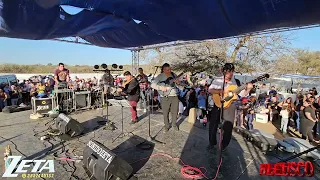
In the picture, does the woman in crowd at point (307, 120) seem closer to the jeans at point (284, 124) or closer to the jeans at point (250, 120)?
the jeans at point (284, 124)

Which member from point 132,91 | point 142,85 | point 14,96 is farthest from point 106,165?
point 14,96

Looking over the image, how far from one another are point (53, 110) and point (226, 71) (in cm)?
518

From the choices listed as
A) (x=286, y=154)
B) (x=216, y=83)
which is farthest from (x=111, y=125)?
(x=286, y=154)

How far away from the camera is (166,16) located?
3691mm

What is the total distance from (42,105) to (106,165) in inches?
191

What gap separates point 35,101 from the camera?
239 inches

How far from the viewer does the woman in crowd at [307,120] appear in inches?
270

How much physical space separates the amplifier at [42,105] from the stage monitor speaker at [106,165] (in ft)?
14.1

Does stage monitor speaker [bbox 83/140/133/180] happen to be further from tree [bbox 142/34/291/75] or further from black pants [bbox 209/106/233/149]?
tree [bbox 142/34/291/75]

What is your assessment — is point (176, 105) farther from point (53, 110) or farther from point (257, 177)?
point (53, 110)

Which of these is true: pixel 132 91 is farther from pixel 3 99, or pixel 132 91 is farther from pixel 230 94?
pixel 3 99

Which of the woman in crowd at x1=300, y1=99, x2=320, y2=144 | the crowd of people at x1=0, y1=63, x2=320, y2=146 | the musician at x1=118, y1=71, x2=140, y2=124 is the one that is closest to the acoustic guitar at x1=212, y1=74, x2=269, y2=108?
the crowd of people at x1=0, y1=63, x2=320, y2=146

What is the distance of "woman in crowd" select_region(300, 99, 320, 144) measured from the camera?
270 inches

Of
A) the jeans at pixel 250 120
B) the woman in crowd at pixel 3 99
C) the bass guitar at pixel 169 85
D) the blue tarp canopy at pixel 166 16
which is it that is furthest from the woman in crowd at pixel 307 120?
the woman in crowd at pixel 3 99
